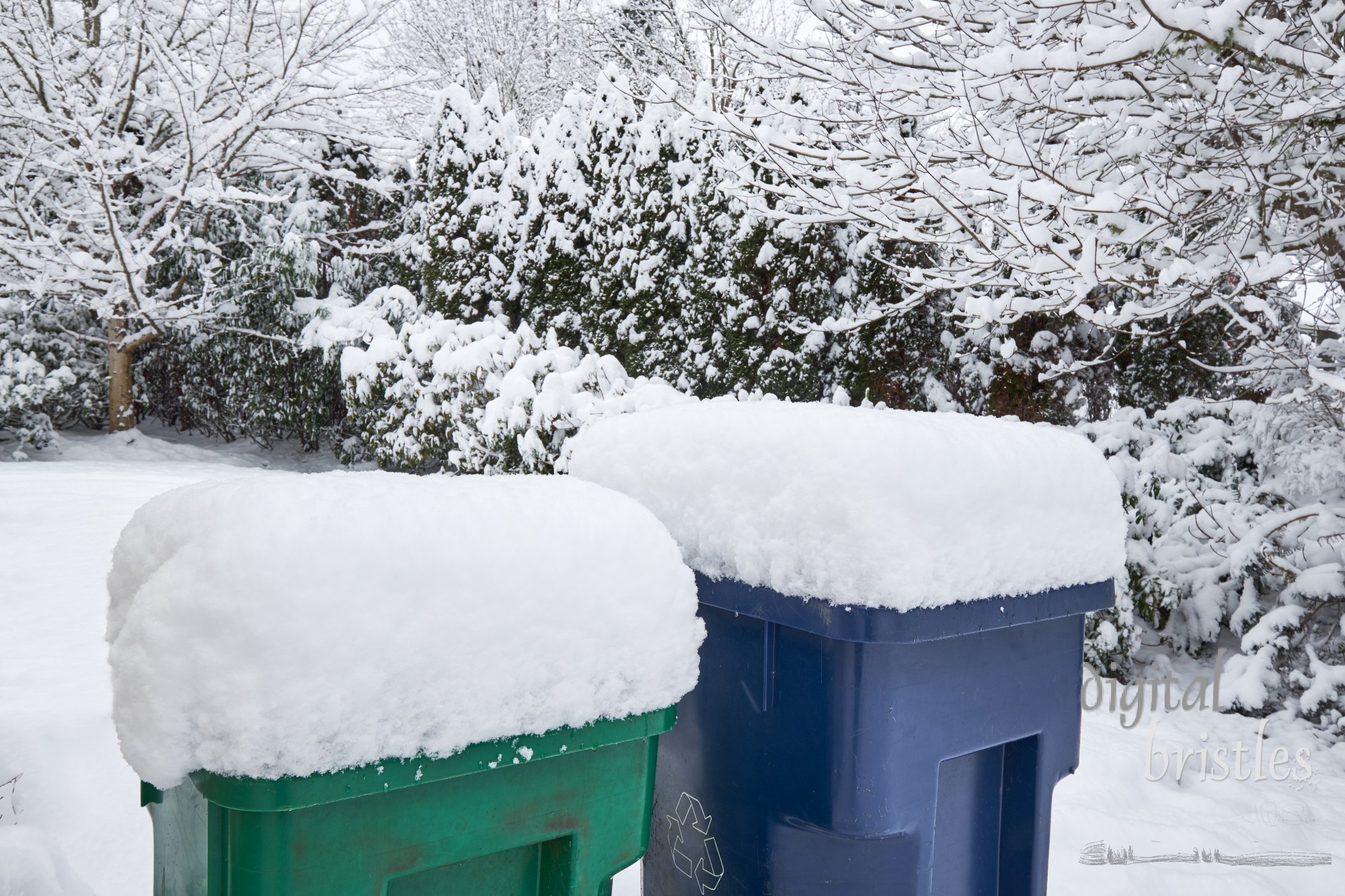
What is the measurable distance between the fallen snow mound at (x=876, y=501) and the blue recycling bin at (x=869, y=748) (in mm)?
42

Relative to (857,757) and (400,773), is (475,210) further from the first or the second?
(400,773)

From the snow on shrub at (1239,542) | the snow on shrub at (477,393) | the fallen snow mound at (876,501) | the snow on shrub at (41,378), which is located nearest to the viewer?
the fallen snow mound at (876,501)

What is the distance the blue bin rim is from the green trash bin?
285 millimetres

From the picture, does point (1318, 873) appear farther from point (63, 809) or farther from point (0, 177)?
point (0, 177)

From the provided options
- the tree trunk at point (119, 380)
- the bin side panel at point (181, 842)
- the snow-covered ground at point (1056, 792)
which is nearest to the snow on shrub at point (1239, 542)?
the snow-covered ground at point (1056, 792)

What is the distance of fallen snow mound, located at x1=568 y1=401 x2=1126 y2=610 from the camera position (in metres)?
1.34

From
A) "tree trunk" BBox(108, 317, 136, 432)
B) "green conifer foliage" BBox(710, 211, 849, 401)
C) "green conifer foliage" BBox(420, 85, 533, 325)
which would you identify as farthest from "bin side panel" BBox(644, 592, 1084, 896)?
"tree trunk" BBox(108, 317, 136, 432)

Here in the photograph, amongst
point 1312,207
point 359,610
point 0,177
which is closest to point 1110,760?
point 1312,207

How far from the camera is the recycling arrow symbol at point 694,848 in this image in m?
1.63

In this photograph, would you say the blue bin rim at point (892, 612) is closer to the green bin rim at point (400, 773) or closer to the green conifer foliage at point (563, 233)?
the green bin rim at point (400, 773)

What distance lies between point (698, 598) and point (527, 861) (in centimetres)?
53

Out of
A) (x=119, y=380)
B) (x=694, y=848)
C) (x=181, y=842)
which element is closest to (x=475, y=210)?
(x=119, y=380)

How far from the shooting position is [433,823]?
1061 millimetres

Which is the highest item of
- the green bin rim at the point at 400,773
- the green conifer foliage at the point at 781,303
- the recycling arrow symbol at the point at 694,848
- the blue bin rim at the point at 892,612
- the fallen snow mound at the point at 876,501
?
the green conifer foliage at the point at 781,303
